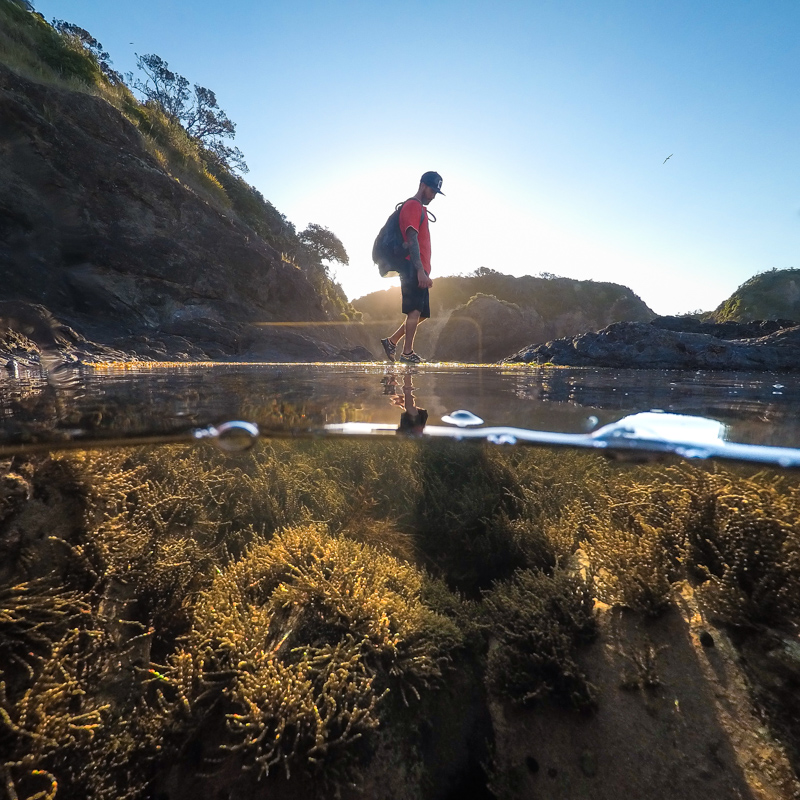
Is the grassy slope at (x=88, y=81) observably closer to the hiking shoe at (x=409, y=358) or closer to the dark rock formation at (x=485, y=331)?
the hiking shoe at (x=409, y=358)

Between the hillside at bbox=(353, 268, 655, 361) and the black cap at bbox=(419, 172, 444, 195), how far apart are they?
20.1 metres

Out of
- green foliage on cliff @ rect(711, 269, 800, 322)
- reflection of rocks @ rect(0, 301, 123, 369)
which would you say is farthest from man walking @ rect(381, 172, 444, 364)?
green foliage on cliff @ rect(711, 269, 800, 322)

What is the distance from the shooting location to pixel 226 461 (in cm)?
571

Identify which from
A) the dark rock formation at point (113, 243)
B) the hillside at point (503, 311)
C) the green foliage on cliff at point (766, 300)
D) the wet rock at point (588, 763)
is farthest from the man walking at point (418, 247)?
the green foliage on cliff at point (766, 300)

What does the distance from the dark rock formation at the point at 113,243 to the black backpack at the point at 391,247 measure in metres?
5.28

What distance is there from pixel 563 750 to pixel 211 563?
11.1 ft

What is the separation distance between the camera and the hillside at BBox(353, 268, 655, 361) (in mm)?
26953

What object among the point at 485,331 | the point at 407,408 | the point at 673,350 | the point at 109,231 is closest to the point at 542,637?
the point at 407,408

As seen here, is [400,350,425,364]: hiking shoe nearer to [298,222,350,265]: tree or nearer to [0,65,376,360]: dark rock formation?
[0,65,376,360]: dark rock formation

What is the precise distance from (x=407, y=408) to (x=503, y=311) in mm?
25512

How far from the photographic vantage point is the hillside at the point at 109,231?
9.09 meters

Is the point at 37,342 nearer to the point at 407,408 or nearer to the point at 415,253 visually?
the point at 415,253

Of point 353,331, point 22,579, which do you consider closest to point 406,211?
point 22,579

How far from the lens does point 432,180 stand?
6332 millimetres
